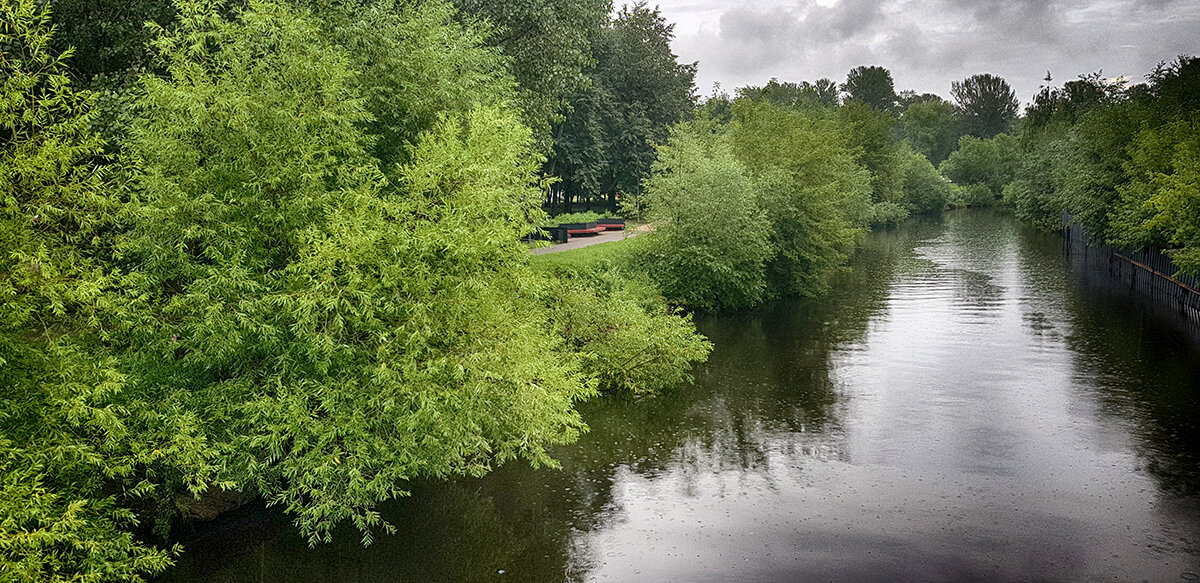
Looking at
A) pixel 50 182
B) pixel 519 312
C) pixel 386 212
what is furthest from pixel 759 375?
pixel 50 182

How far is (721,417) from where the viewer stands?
27.9 metres

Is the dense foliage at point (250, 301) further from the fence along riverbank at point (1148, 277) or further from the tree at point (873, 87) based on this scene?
the tree at point (873, 87)

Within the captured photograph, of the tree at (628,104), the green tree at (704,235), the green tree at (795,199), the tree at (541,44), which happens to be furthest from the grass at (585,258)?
the tree at (628,104)

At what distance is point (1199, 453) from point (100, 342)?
26523 millimetres

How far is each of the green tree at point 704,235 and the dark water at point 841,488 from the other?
705 cm

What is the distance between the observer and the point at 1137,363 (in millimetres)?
33969

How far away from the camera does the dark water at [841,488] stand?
18.0 metres

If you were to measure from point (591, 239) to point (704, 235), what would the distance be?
515 inches

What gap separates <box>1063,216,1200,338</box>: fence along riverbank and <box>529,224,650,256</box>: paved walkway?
81.8 ft

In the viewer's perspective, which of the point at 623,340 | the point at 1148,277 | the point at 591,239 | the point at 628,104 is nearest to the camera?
the point at 623,340

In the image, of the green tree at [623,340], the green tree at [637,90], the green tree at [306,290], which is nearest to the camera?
the green tree at [306,290]

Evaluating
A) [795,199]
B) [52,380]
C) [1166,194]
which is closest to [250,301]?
[52,380]

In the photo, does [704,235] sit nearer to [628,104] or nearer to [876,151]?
[628,104]

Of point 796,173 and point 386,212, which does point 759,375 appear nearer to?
point 386,212
